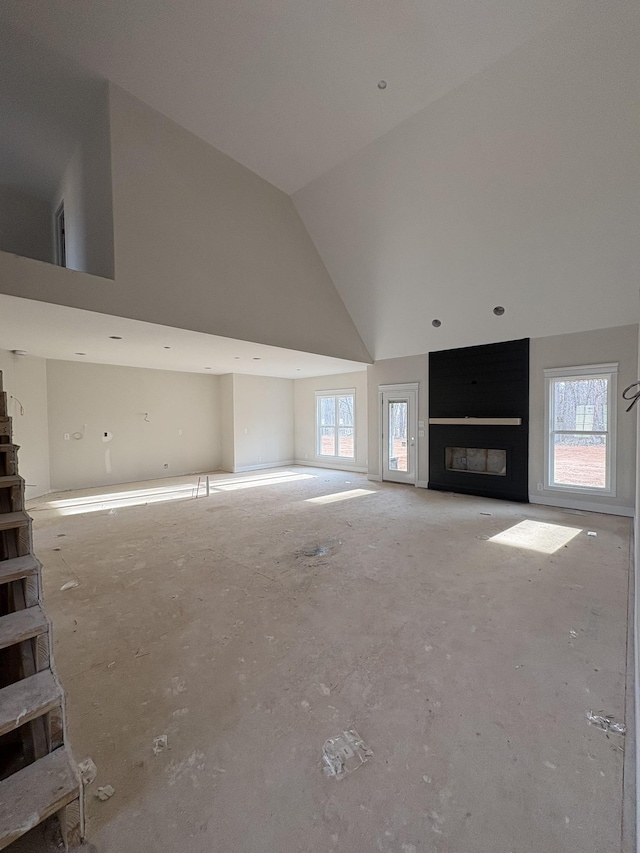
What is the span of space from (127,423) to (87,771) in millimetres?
7342

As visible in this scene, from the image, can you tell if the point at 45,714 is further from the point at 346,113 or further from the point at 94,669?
the point at 346,113

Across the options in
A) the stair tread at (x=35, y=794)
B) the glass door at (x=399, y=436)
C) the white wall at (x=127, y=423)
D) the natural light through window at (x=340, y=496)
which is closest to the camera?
the stair tread at (x=35, y=794)

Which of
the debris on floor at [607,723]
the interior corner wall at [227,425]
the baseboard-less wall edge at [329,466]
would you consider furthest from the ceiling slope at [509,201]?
the debris on floor at [607,723]

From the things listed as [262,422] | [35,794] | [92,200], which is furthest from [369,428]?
[35,794]

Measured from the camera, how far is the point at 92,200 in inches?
165

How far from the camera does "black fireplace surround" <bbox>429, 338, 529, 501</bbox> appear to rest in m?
5.91

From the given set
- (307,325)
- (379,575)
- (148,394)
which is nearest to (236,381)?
(148,394)

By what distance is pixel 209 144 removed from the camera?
4.39 meters

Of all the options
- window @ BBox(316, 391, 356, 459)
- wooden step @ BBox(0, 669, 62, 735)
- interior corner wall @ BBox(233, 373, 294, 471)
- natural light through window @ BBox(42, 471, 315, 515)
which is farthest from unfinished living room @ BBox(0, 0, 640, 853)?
Result: interior corner wall @ BBox(233, 373, 294, 471)

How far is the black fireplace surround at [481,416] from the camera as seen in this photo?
5906 mm

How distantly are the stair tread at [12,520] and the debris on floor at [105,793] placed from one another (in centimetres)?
111

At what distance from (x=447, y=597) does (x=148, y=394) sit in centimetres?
756

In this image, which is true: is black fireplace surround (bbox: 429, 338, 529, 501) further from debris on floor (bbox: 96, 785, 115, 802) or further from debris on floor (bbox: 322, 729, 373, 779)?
debris on floor (bbox: 96, 785, 115, 802)

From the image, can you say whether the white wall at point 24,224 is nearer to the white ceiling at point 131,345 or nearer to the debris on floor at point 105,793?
the white ceiling at point 131,345
